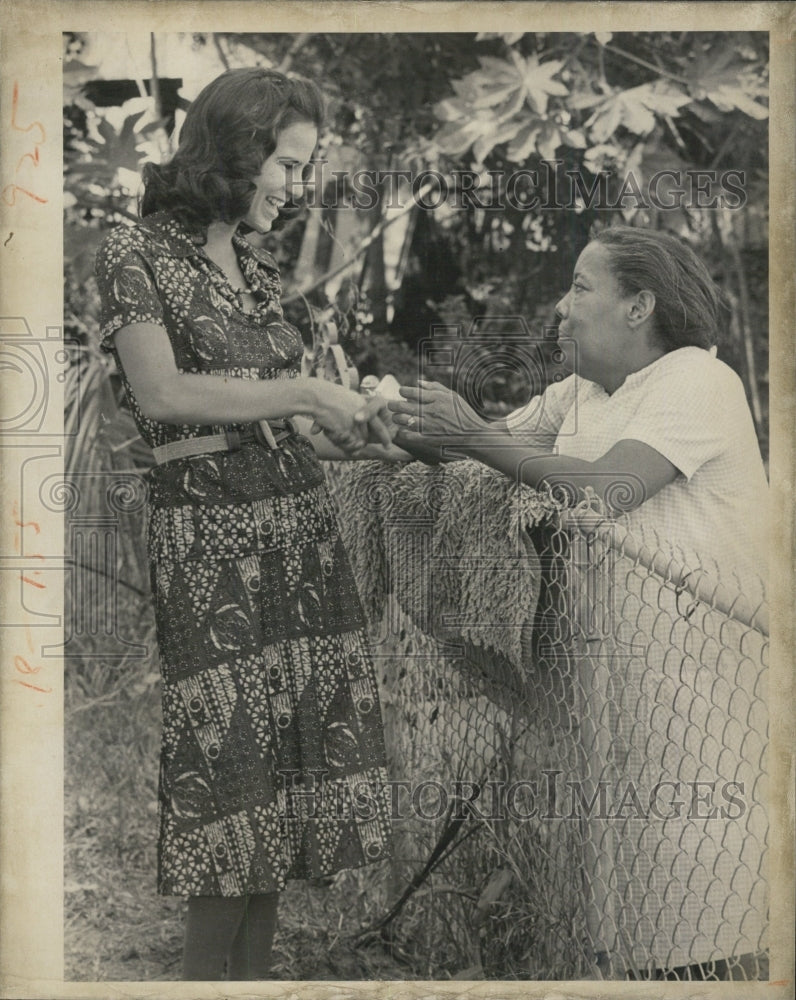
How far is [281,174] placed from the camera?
10.7ft

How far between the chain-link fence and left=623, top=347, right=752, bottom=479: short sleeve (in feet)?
0.90

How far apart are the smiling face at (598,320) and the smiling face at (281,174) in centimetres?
83

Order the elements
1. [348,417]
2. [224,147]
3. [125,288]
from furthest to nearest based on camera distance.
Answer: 1. [348,417]
2. [224,147]
3. [125,288]

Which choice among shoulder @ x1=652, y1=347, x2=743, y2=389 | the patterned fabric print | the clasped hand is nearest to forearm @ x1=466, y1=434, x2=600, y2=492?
the clasped hand

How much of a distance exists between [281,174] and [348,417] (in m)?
0.70

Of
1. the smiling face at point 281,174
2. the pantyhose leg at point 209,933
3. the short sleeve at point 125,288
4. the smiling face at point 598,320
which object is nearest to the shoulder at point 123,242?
the short sleeve at point 125,288

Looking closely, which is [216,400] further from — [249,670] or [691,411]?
[691,411]

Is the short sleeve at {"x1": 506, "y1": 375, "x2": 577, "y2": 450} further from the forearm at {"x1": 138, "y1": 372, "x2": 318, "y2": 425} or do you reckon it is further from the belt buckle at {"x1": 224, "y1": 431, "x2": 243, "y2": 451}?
the belt buckle at {"x1": 224, "y1": 431, "x2": 243, "y2": 451}

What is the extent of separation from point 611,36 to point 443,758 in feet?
6.99

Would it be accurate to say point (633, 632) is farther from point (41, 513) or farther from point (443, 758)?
point (41, 513)

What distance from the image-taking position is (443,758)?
3402 millimetres

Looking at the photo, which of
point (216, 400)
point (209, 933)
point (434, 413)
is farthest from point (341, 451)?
point (209, 933)

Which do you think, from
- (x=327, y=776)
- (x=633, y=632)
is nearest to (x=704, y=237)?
(x=633, y=632)

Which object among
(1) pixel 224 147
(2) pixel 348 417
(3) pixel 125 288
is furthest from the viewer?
(2) pixel 348 417
